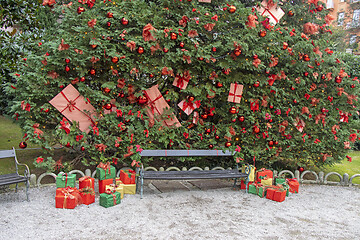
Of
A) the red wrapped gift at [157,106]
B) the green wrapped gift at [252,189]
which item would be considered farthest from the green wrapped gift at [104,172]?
the green wrapped gift at [252,189]

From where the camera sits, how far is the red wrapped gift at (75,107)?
4957mm

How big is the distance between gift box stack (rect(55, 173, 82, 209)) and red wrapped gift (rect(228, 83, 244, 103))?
2969mm

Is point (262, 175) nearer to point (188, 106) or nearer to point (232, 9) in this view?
point (188, 106)

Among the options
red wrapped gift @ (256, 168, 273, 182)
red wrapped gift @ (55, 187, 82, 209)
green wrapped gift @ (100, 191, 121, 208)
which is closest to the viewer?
red wrapped gift @ (55, 187, 82, 209)

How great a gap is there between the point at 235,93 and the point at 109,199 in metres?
2.83

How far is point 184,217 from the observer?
13.0 feet

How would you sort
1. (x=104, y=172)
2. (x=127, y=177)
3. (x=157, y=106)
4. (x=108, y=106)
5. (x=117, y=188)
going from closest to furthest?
(x=117, y=188) < (x=104, y=172) < (x=127, y=177) < (x=108, y=106) < (x=157, y=106)

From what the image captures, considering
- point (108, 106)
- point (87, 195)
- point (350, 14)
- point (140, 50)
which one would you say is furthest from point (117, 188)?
point (350, 14)

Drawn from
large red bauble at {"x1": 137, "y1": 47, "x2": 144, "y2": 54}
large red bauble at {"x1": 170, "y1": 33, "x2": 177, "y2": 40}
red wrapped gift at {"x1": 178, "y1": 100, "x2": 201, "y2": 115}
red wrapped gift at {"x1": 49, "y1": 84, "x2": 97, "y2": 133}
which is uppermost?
large red bauble at {"x1": 170, "y1": 33, "x2": 177, "y2": 40}

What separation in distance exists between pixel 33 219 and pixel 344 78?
5745 millimetres

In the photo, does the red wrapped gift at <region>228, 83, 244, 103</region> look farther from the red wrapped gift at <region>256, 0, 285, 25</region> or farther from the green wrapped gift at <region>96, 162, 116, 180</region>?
the green wrapped gift at <region>96, 162, 116, 180</region>

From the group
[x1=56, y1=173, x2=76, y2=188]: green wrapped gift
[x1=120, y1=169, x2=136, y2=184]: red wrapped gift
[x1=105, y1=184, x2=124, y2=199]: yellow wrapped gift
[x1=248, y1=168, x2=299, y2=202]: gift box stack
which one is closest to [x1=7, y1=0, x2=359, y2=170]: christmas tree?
[x1=120, y1=169, x2=136, y2=184]: red wrapped gift

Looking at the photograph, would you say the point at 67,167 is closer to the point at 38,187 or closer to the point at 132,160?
the point at 38,187

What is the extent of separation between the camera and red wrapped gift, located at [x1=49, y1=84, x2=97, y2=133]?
16.3 ft
